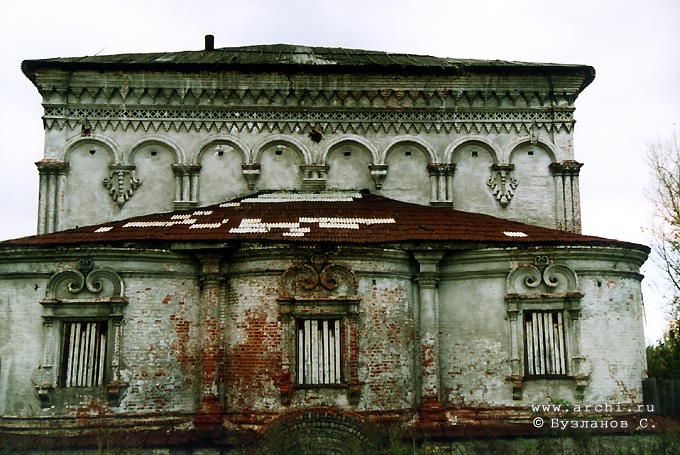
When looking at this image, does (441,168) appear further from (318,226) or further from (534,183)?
(318,226)

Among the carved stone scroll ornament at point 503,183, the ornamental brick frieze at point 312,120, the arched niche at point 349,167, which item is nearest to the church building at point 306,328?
the arched niche at point 349,167

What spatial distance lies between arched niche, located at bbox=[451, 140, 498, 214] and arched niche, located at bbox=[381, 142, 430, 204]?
2.66 ft

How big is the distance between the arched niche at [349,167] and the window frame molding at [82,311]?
22.4 feet

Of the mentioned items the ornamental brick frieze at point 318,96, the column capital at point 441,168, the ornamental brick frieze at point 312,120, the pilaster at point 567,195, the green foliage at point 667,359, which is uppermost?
the ornamental brick frieze at point 318,96

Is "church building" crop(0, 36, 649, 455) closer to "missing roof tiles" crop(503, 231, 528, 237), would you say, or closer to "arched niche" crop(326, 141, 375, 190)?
"missing roof tiles" crop(503, 231, 528, 237)

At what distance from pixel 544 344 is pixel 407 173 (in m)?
6.34

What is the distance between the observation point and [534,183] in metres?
21.0

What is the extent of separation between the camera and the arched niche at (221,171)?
2067 centimetres

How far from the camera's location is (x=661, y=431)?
16203 millimetres

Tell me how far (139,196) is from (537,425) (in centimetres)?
1149

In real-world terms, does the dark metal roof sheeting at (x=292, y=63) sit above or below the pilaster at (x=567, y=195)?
above

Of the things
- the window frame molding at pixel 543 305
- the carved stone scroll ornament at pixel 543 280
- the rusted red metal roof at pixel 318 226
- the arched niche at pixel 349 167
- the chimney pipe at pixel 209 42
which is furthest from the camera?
the chimney pipe at pixel 209 42

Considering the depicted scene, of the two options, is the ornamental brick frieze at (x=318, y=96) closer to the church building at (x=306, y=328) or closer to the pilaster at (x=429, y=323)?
the church building at (x=306, y=328)

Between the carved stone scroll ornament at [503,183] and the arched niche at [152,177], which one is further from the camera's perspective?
the carved stone scroll ornament at [503,183]
